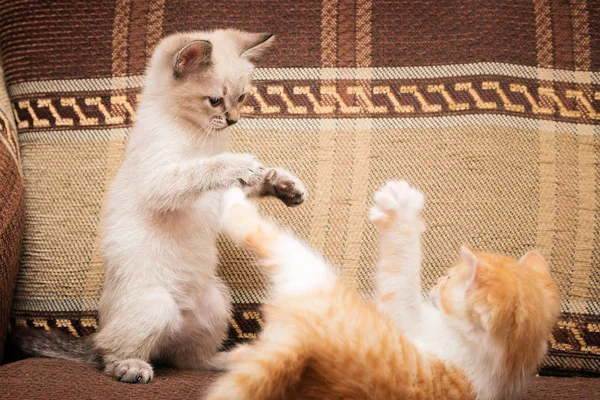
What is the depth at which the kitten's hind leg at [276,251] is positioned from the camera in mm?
915

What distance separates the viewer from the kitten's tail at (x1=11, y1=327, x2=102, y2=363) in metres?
1.22

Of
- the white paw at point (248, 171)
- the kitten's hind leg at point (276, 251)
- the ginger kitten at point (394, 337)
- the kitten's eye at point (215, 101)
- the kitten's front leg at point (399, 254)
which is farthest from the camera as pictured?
the kitten's eye at point (215, 101)

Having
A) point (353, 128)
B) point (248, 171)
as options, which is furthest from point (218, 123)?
point (353, 128)

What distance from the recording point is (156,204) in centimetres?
118

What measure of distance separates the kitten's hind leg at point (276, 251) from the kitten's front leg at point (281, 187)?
0.26 ft

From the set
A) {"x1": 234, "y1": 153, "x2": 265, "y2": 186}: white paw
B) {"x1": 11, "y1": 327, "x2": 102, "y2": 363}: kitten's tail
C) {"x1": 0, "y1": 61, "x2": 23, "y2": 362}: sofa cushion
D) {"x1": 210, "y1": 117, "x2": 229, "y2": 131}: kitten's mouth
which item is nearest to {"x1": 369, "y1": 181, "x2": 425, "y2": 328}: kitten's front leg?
{"x1": 234, "y1": 153, "x2": 265, "y2": 186}: white paw

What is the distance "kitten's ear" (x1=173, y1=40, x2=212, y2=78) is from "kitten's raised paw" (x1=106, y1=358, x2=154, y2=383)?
1.94ft

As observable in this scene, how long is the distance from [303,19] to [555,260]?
0.81 meters

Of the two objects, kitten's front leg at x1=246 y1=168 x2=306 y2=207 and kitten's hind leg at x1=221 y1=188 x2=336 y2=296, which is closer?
kitten's hind leg at x1=221 y1=188 x2=336 y2=296

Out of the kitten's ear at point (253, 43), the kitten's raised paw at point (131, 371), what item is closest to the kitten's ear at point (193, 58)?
the kitten's ear at point (253, 43)

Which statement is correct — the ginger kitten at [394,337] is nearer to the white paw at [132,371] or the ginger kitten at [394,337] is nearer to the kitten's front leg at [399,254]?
the kitten's front leg at [399,254]

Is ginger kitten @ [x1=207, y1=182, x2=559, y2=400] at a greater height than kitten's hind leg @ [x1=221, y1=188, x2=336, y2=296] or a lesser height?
lesser

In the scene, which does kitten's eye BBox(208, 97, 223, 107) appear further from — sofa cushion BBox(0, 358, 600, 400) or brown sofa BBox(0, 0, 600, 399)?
sofa cushion BBox(0, 358, 600, 400)

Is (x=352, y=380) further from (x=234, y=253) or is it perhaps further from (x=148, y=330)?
(x=234, y=253)
